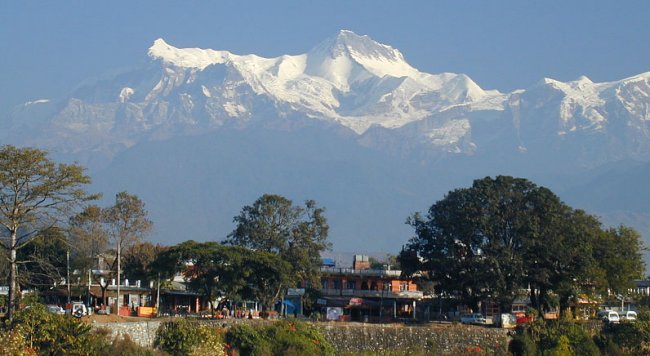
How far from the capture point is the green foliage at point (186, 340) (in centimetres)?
5303

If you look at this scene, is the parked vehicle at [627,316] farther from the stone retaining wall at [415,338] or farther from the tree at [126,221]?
the tree at [126,221]

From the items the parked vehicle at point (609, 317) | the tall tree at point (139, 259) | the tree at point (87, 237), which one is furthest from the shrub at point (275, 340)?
the tall tree at point (139, 259)

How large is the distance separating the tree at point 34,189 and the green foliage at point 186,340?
7257 mm

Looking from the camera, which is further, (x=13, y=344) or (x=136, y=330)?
(x=136, y=330)

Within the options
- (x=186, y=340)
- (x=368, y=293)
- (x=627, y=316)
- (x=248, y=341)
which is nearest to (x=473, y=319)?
(x=627, y=316)

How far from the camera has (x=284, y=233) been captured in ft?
298

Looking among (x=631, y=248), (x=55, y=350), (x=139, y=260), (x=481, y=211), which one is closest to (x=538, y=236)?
(x=481, y=211)

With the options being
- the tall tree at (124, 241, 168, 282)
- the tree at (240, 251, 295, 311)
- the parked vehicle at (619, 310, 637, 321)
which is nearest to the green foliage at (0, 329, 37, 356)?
the tree at (240, 251, 295, 311)

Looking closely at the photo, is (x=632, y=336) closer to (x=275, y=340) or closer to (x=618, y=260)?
(x=618, y=260)

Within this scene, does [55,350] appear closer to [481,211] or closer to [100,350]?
[100,350]

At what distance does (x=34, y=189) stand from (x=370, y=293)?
45.8 meters

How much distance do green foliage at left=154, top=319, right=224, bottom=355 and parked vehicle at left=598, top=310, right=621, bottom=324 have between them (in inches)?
1074

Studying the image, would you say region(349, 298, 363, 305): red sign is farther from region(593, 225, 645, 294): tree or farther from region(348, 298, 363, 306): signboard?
region(593, 225, 645, 294): tree

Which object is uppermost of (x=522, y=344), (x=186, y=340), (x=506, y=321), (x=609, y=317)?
(x=609, y=317)
